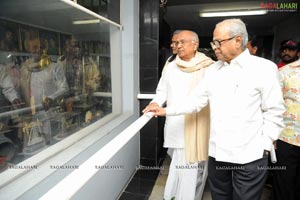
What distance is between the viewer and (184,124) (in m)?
1.82

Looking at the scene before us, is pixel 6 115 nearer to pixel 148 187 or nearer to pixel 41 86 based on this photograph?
pixel 41 86

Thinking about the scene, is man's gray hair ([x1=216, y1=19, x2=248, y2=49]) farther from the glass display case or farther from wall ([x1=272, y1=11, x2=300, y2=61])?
wall ([x1=272, y1=11, x2=300, y2=61])

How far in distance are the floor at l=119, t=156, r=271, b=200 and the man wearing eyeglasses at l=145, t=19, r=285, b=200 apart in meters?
1.08

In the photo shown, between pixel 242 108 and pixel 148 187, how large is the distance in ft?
5.17

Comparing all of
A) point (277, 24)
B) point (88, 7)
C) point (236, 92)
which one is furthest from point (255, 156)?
point (277, 24)

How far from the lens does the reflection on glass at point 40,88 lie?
120 cm

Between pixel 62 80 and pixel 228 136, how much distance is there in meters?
1.20

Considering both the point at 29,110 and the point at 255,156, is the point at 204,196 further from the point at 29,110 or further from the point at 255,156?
the point at 29,110

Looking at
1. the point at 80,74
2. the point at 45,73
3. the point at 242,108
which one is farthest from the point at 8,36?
the point at 242,108

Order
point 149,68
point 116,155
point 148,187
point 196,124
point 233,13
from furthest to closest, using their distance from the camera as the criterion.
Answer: point 233,13 < point 149,68 < point 148,187 < point 116,155 < point 196,124

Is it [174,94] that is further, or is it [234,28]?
[174,94]

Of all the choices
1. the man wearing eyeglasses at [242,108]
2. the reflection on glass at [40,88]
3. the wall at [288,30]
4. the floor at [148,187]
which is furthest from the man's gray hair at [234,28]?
the wall at [288,30]

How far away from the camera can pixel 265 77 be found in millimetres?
1188

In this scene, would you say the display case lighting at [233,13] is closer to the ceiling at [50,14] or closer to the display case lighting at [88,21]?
the display case lighting at [88,21]
